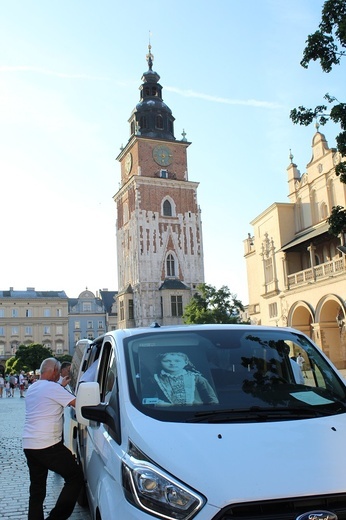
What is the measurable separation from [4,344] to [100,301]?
58.3 feet

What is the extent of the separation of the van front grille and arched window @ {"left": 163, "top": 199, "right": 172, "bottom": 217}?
64415mm

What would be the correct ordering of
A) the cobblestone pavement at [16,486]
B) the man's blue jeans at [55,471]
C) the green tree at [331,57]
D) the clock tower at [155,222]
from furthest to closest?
the clock tower at [155,222], the green tree at [331,57], the cobblestone pavement at [16,486], the man's blue jeans at [55,471]

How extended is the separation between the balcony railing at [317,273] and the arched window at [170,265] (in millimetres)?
30884

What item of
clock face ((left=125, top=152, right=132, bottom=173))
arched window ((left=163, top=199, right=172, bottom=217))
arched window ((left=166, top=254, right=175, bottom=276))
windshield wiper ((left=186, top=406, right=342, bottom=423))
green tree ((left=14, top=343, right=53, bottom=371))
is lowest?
windshield wiper ((left=186, top=406, right=342, bottom=423))

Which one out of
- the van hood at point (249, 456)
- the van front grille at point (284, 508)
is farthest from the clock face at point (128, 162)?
the van front grille at point (284, 508)

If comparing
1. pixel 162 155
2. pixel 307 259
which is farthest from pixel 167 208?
pixel 307 259

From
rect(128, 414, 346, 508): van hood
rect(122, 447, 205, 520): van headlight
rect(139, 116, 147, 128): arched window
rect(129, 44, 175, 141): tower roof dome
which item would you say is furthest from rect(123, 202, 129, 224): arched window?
rect(122, 447, 205, 520): van headlight

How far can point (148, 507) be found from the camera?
8.91ft

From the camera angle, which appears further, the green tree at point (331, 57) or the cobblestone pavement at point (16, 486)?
the green tree at point (331, 57)

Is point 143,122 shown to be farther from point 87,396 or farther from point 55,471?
point 87,396

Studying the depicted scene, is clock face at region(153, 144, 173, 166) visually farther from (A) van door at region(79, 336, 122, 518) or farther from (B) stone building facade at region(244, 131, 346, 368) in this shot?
(A) van door at region(79, 336, 122, 518)

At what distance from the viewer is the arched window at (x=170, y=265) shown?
2566 inches

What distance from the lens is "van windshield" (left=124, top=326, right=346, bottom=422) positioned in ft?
10.8

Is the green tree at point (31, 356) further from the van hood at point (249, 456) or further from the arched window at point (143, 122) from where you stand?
the van hood at point (249, 456)
